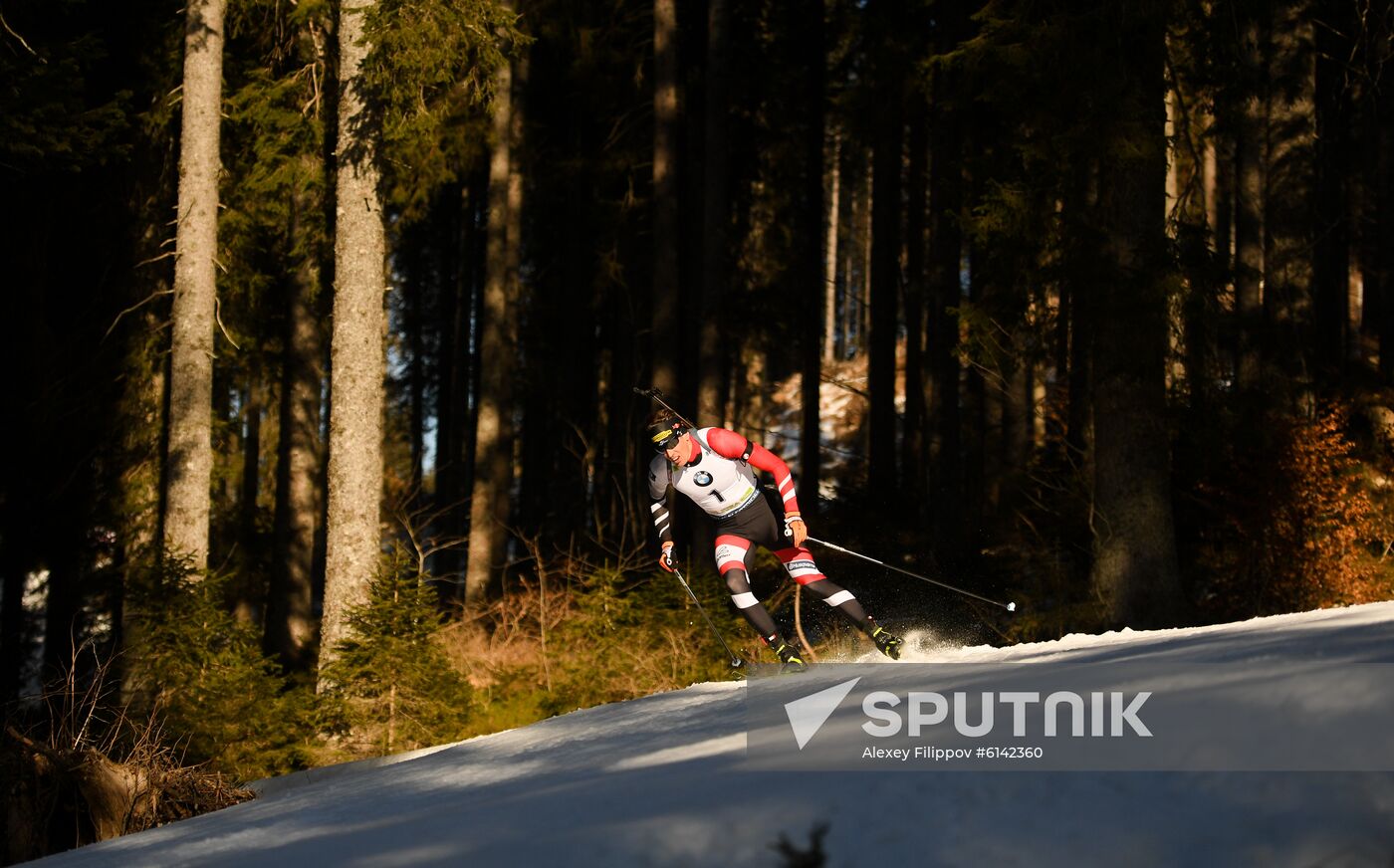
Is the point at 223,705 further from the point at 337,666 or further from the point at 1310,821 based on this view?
the point at 1310,821

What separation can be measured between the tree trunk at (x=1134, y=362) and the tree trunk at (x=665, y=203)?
289 inches

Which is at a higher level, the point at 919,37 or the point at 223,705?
the point at 919,37

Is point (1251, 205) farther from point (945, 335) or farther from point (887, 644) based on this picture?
point (887, 644)

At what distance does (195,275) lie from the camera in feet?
44.9

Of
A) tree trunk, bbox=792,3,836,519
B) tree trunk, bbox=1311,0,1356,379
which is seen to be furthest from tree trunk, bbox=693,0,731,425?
tree trunk, bbox=1311,0,1356,379

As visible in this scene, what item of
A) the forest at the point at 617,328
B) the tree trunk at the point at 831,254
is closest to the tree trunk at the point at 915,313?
the forest at the point at 617,328

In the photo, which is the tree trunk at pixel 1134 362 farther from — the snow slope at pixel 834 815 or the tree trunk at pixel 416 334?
the tree trunk at pixel 416 334

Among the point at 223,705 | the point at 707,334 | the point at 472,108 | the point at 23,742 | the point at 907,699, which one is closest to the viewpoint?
the point at 907,699

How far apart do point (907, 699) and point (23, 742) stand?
5995 millimetres

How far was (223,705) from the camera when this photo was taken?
1063cm

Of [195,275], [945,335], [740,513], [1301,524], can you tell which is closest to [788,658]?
[740,513]

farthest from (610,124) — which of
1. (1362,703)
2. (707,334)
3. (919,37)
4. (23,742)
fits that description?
(1362,703)

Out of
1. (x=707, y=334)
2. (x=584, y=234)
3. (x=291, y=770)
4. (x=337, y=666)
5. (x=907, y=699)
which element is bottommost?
(x=291, y=770)

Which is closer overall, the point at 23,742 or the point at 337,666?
the point at 23,742
